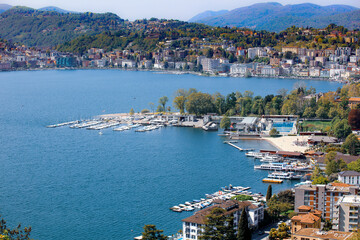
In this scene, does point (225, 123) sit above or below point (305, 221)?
above

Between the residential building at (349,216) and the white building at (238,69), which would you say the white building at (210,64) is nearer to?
the white building at (238,69)

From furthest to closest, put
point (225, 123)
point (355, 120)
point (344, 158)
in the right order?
point (225, 123) → point (355, 120) → point (344, 158)

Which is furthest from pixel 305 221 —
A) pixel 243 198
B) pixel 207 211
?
pixel 243 198

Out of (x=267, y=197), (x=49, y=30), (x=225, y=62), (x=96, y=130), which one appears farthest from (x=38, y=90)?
(x=49, y=30)

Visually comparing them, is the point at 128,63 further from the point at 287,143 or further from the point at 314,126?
the point at 287,143

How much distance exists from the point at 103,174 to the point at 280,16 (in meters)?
76.6

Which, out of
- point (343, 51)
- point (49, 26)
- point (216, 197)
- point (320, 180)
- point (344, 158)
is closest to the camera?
point (216, 197)

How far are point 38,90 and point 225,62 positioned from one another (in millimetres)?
12946

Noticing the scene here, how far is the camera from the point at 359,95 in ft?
53.6

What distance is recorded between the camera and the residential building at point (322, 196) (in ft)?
23.4

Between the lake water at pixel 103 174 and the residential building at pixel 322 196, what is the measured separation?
1379 millimetres

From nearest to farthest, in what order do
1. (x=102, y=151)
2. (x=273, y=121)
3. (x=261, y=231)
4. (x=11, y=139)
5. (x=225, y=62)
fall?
(x=261, y=231) < (x=102, y=151) < (x=11, y=139) < (x=273, y=121) < (x=225, y=62)

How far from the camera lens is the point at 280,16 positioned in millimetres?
82875

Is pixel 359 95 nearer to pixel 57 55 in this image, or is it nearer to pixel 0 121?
pixel 0 121
